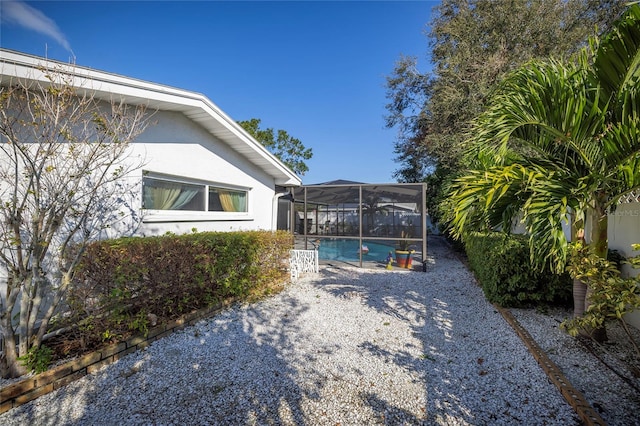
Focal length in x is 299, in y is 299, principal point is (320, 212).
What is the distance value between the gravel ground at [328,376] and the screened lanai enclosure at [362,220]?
5202mm

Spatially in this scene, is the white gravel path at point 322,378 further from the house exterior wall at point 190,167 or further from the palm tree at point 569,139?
the house exterior wall at point 190,167

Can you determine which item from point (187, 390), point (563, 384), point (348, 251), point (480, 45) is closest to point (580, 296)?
point (563, 384)

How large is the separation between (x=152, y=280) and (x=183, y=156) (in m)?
3.57

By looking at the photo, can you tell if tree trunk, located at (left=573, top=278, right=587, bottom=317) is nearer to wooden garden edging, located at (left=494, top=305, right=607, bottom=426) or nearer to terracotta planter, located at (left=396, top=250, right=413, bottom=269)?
wooden garden edging, located at (left=494, top=305, right=607, bottom=426)

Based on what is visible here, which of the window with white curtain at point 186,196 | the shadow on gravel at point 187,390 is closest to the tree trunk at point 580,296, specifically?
the shadow on gravel at point 187,390

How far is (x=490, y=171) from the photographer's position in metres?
3.70

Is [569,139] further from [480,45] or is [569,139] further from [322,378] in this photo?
[480,45]

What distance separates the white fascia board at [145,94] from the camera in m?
3.89

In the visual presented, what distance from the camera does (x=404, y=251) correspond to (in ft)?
36.4

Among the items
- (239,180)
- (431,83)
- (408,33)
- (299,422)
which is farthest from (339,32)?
(299,422)

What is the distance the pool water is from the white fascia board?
442 cm

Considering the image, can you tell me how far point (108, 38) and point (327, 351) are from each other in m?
7.82

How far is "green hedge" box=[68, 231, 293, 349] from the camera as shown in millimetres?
3906

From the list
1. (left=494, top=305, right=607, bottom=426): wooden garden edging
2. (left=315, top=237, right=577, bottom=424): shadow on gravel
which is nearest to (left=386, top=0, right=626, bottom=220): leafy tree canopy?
(left=315, top=237, right=577, bottom=424): shadow on gravel
